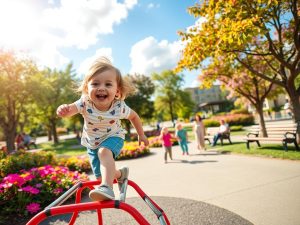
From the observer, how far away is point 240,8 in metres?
8.12

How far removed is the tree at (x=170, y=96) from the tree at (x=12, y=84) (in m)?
29.5

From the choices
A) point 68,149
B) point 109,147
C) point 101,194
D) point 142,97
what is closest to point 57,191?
point 109,147

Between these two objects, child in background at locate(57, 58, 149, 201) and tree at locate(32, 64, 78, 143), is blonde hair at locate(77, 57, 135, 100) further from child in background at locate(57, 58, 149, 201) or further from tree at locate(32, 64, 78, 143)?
tree at locate(32, 64, 78, 143)

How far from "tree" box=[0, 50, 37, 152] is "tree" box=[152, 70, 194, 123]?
29.5 meters

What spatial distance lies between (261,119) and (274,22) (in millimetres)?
5472

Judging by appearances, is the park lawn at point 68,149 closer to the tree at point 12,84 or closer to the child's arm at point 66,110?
the tree at point 12,84

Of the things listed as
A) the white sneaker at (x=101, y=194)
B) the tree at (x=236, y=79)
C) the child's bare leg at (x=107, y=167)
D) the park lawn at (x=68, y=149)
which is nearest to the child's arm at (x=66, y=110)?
the child's bare leg at (x=107, y=167)

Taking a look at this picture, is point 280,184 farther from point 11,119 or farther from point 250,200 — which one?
point 11,119

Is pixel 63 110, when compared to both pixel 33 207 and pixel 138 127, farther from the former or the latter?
pixel 33 207

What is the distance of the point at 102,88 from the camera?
255 cm

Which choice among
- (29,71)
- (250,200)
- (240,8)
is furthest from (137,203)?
(29,71)

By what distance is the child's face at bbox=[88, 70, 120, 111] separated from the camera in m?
2.56

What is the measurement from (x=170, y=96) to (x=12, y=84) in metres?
33.0

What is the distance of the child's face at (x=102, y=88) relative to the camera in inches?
101
